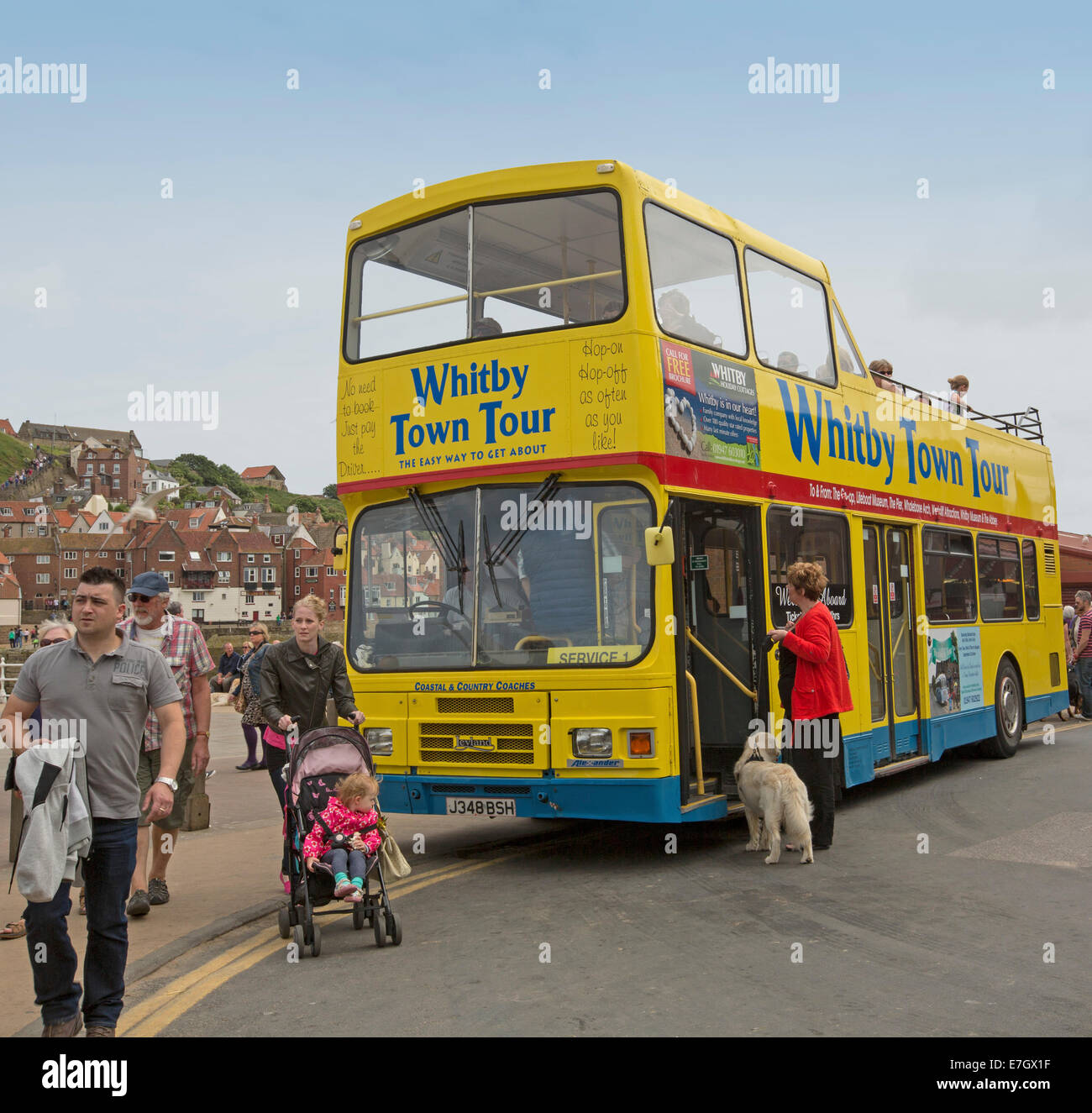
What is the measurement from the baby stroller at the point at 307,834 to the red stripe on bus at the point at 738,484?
7.67ft

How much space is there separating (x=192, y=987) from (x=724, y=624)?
16.3ft

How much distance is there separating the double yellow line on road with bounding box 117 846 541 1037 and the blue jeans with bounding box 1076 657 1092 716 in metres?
14.5

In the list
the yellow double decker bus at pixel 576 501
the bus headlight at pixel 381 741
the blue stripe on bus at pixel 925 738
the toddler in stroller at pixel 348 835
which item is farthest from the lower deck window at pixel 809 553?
the toddler in stroller at pixel 348 835

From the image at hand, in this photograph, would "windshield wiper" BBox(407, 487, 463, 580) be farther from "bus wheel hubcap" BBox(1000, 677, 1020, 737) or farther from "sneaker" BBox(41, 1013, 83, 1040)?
"bus wheel hubcap" BBox(1000, 677, 1020, 737)

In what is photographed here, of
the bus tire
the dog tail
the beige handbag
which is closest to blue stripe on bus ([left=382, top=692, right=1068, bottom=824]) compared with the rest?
the dog tail

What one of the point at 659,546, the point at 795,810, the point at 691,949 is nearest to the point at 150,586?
the point at 659,546

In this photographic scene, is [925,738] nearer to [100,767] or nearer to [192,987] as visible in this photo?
[192,987]

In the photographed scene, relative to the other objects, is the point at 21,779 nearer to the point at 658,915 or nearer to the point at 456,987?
the point at 456,987

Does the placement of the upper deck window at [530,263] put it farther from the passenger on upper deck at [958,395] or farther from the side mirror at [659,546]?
the passenger on upper deck at [958,395]

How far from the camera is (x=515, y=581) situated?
8336 millimetres
